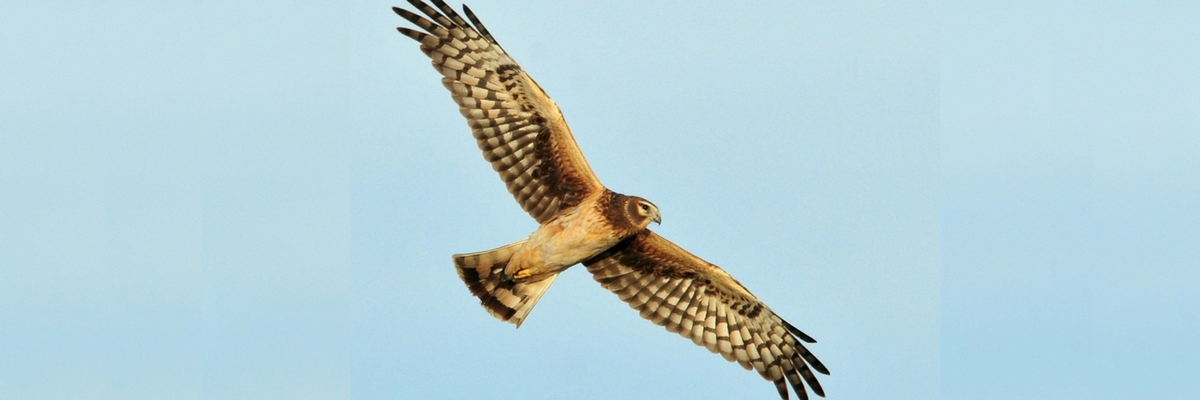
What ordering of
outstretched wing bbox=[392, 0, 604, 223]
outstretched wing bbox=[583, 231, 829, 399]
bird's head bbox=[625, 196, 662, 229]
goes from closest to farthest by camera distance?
bird's head bbox=[625, 196, 662, 229] → outstretched wing bbox=[392, 0, 604, 223] → outstretched wing bbox=[583, 231, 829, 399]

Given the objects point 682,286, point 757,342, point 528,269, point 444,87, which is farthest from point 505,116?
point 757,342

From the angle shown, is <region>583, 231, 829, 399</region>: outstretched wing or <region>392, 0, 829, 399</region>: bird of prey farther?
<region>583, 231, 829, 399</region>: outstretched wing

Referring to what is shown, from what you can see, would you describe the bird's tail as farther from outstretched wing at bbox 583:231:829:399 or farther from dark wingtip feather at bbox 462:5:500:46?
dark wingtip feather at bbox 462:5:500:46

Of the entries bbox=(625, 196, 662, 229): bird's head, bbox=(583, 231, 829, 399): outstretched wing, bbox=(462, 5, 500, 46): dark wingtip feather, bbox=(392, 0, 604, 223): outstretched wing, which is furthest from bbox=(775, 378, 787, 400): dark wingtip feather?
bbox=(462, 5, 500, 46): dark wingtip feather

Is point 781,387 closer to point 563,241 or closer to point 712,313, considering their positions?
point 712,313

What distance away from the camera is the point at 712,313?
12453mm

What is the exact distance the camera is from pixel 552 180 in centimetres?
1178

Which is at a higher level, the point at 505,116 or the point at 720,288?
the point at 505,116

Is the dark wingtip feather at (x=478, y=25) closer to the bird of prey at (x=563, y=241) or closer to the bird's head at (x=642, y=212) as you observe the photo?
the bird of prey at (x=563, y=241)

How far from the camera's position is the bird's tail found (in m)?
11.6

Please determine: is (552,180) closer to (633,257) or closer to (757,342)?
(633,257)

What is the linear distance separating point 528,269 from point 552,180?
0.78 metres

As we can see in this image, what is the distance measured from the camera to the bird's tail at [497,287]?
1164 cm

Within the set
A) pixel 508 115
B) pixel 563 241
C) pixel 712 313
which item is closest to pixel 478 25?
pixel 508 115
